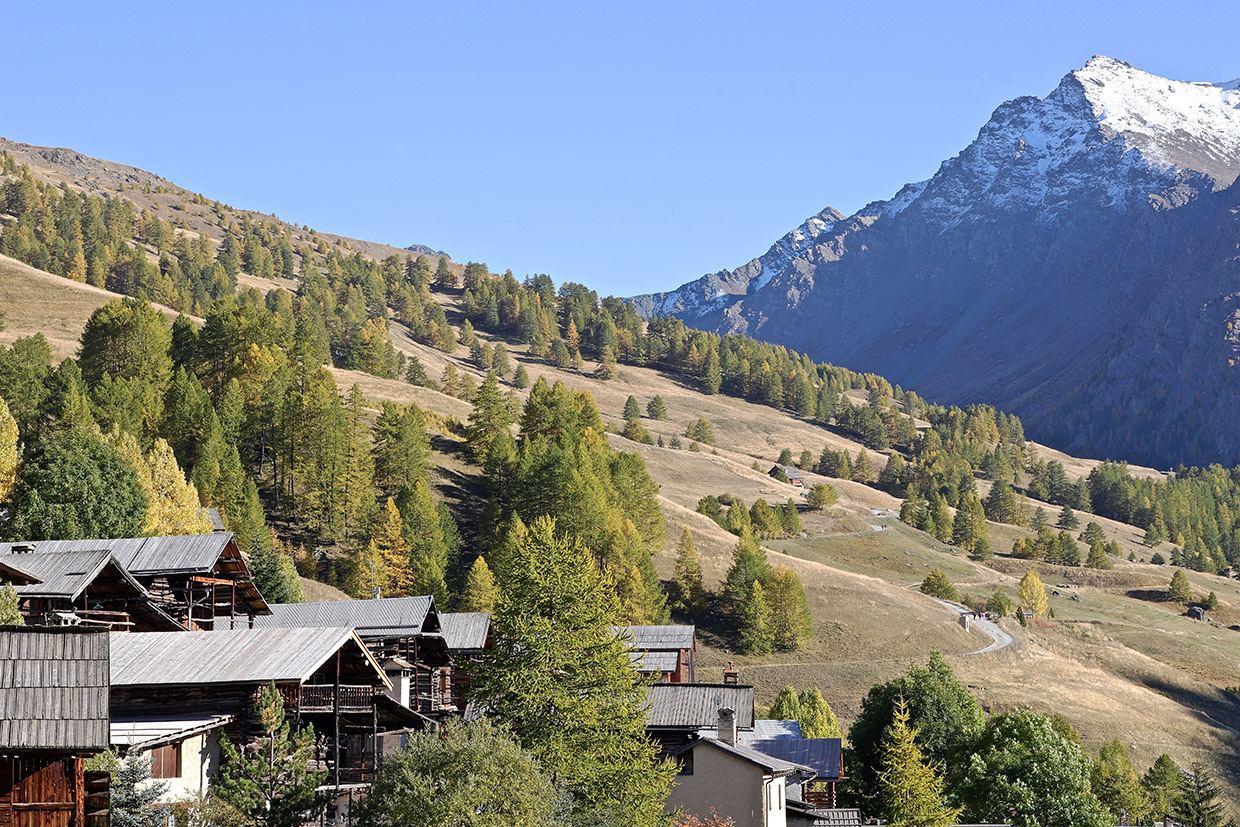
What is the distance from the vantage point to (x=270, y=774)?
118 ft

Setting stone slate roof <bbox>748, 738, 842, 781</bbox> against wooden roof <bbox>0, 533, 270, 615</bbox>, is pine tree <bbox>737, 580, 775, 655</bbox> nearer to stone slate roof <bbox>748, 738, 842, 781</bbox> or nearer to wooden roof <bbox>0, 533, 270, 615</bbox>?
stone slate roof <bbox>748, 738, 842, 781</bbox>

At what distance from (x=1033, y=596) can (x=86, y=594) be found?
15362 cm

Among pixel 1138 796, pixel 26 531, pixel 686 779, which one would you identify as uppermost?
pixel 26 531

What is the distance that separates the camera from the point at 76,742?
81.3 ft

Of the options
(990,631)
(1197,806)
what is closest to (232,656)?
(1197,806)

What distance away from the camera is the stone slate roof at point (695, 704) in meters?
57.3

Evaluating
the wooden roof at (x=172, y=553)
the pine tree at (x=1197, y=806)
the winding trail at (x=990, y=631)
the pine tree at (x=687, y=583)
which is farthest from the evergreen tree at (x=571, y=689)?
the winding trail at (x=990, y=631)

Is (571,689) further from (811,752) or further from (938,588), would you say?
(938,588)

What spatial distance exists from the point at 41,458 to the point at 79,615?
33413 mm

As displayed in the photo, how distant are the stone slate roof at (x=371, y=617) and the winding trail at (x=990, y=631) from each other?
87.7 m

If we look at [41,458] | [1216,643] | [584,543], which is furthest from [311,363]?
[1216,643]

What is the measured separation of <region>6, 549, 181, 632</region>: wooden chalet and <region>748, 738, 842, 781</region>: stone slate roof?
31.9 m

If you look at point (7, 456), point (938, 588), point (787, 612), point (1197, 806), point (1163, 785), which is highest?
point (7, 456)

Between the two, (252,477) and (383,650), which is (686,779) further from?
(252,477)
